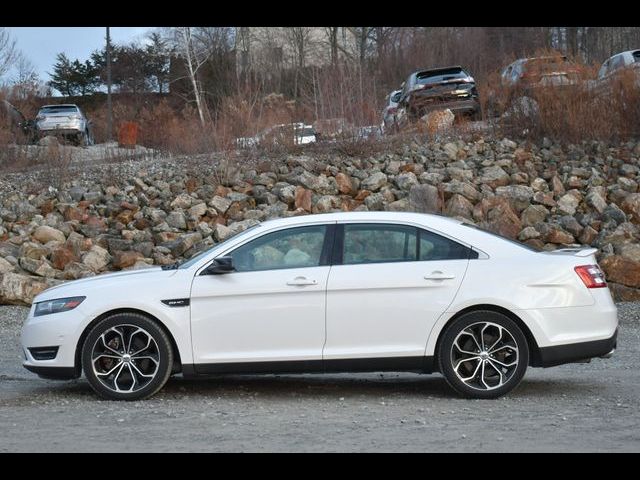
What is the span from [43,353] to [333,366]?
246cm

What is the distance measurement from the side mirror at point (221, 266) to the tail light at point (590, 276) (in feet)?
9.36

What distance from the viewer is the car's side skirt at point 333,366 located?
8336mm

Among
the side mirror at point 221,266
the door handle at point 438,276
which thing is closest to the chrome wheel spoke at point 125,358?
the side mirror at point 221,266

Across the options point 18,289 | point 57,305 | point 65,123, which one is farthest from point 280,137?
point 57,305

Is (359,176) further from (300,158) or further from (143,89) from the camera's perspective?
(143,89)

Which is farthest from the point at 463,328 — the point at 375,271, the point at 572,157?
the point at 572,157

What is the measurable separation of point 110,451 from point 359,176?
14.8 meters

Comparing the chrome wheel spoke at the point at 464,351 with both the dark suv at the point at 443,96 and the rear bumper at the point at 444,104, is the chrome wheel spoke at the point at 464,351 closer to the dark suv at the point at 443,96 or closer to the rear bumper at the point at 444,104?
the dark suv at the point at 443,96

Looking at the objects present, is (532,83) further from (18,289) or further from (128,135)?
(18,289)

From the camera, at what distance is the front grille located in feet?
28.2

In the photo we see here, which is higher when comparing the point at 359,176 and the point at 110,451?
the point at 359,176

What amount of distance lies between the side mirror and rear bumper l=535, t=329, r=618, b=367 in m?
2.63

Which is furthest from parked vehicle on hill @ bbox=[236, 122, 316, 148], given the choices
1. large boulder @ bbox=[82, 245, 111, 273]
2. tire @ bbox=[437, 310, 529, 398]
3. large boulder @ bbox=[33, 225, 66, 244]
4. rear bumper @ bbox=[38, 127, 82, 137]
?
tire @ bbox=[437, 310, 529, 398]

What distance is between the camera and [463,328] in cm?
830
